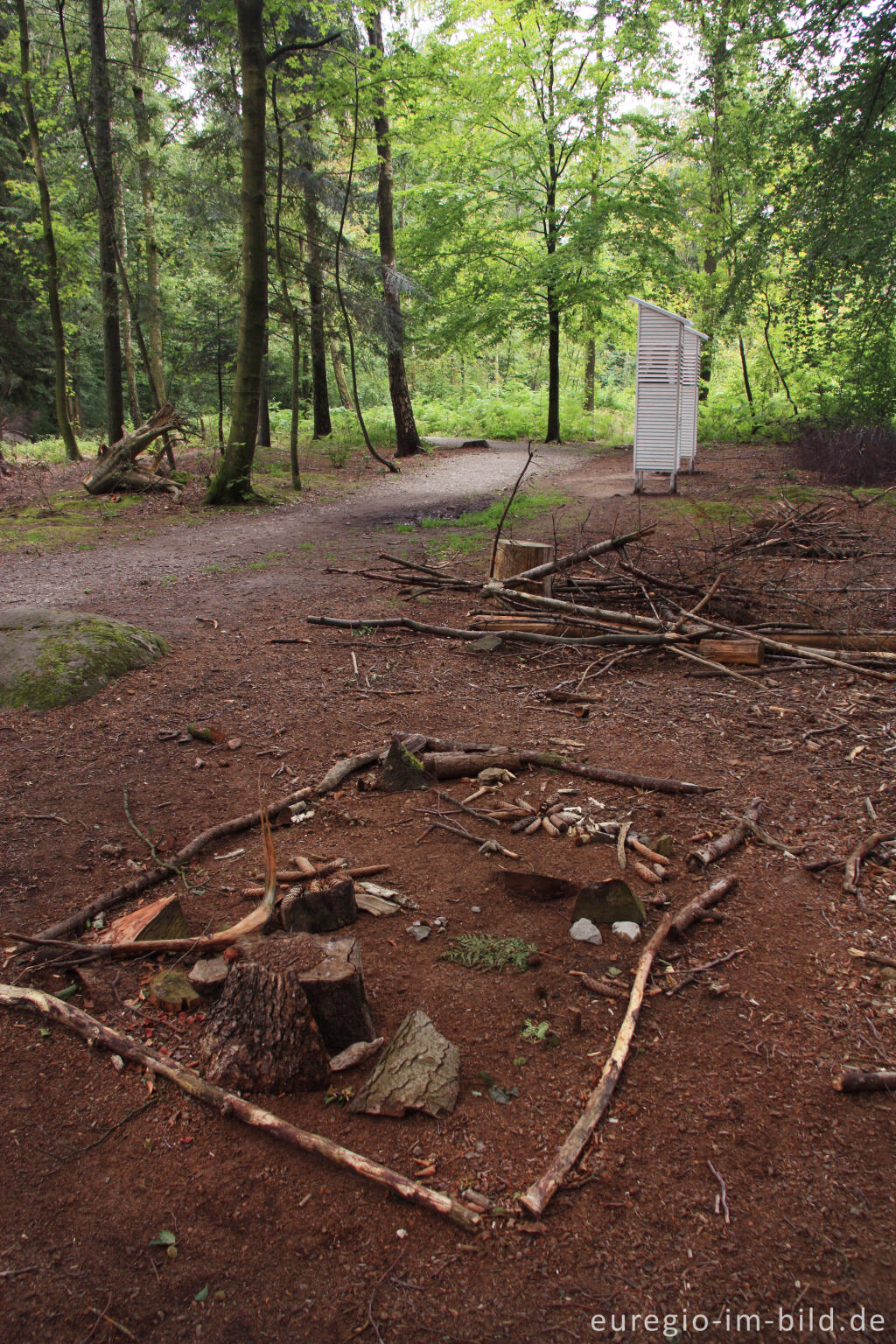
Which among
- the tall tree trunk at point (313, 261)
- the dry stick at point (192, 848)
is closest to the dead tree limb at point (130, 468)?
the tall tree trunk at point (313, 261)

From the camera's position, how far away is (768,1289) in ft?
5.77

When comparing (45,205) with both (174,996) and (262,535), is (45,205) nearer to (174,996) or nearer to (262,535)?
(262,535)

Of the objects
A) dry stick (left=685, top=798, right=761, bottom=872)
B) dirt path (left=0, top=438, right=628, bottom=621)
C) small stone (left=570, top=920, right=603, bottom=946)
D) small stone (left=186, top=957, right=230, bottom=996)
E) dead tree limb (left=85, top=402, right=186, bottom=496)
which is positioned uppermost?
dead tree limb (left=85, top=402, right=186, bottom=496)

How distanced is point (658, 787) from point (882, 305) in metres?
13.0

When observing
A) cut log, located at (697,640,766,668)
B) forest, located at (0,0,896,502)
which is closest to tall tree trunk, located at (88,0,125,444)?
forest, located at (0,0,896,502)

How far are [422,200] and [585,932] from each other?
23082mm

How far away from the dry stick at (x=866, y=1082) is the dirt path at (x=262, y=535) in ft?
22.4

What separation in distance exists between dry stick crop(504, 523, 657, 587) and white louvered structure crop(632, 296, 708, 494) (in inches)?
299

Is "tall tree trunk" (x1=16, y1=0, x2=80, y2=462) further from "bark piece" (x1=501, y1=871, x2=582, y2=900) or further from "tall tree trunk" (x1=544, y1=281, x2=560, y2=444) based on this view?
"bark piece" (x1=501, y1=871, x2=582, y2=900)

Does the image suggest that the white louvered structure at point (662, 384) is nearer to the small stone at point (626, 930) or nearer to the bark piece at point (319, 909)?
the small stone at point (626, 930)

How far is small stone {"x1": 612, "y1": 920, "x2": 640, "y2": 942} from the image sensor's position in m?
2.99

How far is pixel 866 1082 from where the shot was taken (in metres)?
2.27

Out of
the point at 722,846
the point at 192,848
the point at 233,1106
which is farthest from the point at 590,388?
the point at 233,1106

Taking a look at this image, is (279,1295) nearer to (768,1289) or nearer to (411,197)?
(768,1289)
